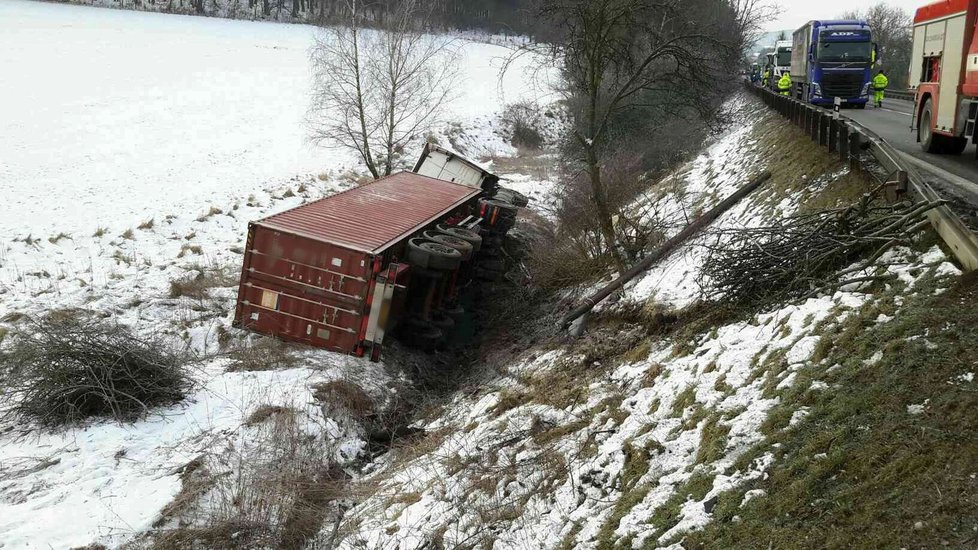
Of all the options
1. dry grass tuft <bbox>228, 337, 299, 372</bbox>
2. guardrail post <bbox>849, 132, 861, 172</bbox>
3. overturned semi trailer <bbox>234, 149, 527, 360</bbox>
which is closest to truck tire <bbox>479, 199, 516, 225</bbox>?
overturned semi trailer <bbox>234, 149, 527, 360</bbox>

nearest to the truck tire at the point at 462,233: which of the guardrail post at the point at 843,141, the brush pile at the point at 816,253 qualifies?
the brush pile at the point at 816,253

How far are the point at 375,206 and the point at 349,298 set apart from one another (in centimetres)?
302

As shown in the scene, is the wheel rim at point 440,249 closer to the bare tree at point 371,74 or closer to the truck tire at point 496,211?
the truck tire at point 496,211

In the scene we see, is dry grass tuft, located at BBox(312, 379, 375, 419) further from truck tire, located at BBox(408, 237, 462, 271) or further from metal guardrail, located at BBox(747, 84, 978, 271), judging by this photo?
metal guardrail, located at BBox(747, 84, 978, 271)

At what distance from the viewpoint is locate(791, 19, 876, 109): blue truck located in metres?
25.5

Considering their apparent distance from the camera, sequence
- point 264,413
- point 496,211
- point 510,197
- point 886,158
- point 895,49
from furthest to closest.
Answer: point 895,49 < point 510,197 < point 496,211 < point 264,413 < point 886,158

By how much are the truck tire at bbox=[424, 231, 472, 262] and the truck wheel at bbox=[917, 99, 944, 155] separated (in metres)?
8.63

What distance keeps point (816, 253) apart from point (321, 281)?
22.7 feet

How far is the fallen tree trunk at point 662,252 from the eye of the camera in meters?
11.7

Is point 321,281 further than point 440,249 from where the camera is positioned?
No

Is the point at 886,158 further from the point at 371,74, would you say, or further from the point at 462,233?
the point at 371,74

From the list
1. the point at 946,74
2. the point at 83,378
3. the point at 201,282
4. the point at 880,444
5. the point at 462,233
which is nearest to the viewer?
the point at 880,444

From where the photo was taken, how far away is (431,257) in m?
11.6

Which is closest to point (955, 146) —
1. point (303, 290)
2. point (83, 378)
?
point (303, 290)
